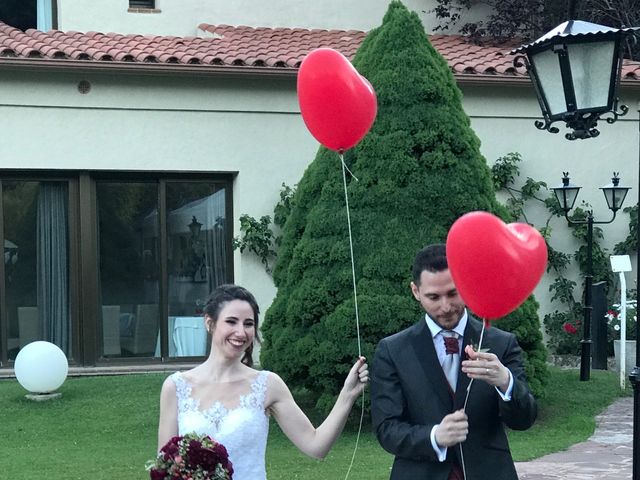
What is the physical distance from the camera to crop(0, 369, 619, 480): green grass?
8797 millimetres

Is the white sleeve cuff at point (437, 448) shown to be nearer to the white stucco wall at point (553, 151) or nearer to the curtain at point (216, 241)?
the curtain at point (216, 241)

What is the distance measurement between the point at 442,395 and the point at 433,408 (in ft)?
0.19

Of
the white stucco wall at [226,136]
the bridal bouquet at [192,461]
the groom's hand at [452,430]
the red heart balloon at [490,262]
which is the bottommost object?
the bridal bouquet at [192,461]

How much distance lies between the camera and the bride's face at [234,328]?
401 cm

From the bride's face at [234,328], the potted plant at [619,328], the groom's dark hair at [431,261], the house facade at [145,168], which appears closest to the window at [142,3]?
the house facade at [145,168]

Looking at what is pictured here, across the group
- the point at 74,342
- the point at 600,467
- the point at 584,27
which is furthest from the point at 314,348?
the point at 74,342

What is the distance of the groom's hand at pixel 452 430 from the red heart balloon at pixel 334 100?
1709 mm

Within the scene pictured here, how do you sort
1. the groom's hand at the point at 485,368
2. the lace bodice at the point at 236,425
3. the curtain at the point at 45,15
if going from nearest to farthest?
the groom's hand at the point at 485,368 < the lace bodice at the point at 236,425 < the curtain at the point at 45,15

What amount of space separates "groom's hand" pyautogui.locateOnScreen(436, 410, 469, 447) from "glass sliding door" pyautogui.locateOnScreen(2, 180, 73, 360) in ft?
37.8

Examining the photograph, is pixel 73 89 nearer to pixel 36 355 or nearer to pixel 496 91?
pixel 36 355

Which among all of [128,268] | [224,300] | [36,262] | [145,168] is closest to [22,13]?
[145,168]

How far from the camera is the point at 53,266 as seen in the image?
1440cm

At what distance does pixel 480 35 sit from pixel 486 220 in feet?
49.1

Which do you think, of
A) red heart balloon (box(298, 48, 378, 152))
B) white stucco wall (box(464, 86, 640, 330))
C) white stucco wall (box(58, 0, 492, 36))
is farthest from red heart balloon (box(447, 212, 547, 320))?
white stucco wall (box(58, 0, 492, 36))
